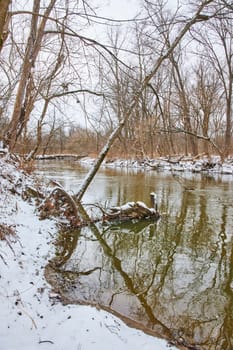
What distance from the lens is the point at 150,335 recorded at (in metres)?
3.09

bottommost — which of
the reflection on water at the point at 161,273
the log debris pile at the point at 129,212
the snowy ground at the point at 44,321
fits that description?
the reflection on water at the point at 161,273

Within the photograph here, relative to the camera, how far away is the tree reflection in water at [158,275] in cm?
352

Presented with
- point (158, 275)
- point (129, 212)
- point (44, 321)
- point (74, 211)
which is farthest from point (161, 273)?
point (129, 212)

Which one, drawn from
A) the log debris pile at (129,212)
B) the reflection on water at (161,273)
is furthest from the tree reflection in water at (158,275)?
the log debris pile at (129,212)

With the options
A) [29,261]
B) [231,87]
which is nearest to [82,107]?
[29,261]

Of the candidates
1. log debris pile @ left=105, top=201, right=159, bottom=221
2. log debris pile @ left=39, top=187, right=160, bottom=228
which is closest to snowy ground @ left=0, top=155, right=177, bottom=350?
log debris pile @ left=39, top=187, right=160, bottom=228

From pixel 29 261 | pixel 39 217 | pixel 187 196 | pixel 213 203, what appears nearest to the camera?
pixel 29 261

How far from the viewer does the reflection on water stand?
11.7ft

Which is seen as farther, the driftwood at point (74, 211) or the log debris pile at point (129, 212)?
the log debris pile at point (129, 212)

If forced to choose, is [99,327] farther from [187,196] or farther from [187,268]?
[187,196]

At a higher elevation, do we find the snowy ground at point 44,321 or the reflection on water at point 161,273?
the snowy ground at point 44,321

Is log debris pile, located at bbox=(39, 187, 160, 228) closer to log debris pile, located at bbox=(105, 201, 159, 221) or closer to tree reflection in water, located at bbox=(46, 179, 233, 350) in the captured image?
log debris pile, located at bbox=(105, 201, 159, 221)

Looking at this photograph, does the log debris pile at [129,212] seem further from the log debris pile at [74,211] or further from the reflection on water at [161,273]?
the reflection on water at [161,273]

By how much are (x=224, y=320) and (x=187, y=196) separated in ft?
27.6
